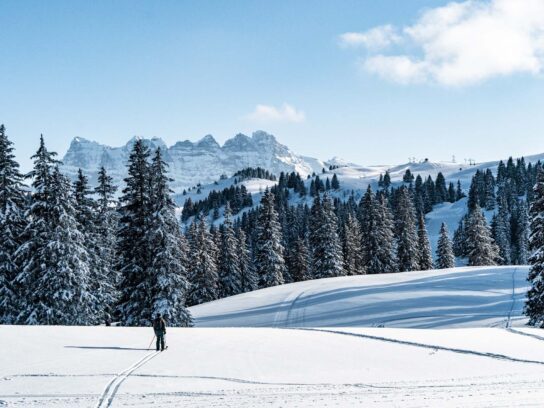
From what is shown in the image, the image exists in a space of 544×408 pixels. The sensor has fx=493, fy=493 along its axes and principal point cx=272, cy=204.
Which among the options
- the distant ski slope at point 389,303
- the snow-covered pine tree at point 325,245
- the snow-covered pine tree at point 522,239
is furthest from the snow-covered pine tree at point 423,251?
the snow-covered pine tree at point 522,239

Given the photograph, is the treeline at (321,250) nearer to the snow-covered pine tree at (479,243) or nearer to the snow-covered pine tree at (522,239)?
the snow-covered pine tree at (479,243)

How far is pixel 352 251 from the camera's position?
69562 mm

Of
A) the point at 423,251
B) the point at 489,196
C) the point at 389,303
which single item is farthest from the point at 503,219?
the point at 389,303

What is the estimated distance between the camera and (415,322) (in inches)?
1459

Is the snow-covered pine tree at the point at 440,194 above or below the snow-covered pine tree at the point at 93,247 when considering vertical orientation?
above

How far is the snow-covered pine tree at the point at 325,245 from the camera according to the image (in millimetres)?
62188

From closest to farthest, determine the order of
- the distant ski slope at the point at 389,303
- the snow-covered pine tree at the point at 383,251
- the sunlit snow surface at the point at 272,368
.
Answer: the sunlit snow surface at the point at 272,368 < the distant ski slope at the point at 389,303 < the snow-covered pine tree at the point at 383,251

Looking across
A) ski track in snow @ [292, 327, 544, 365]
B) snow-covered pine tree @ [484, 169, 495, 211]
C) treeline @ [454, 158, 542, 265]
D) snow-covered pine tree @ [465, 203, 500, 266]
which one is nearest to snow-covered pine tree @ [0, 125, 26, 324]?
ski track in snow @ [292, 327, 544, 365]

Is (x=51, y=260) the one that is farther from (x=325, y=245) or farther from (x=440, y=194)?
(x=440, y=194)

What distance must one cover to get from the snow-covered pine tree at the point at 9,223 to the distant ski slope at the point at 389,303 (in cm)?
1582

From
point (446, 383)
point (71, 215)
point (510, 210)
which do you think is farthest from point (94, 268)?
point (510, 210)

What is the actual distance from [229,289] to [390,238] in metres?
23.4

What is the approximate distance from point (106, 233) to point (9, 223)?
11369 mm

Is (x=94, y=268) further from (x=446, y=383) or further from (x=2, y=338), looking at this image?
(x=446, y=383)
